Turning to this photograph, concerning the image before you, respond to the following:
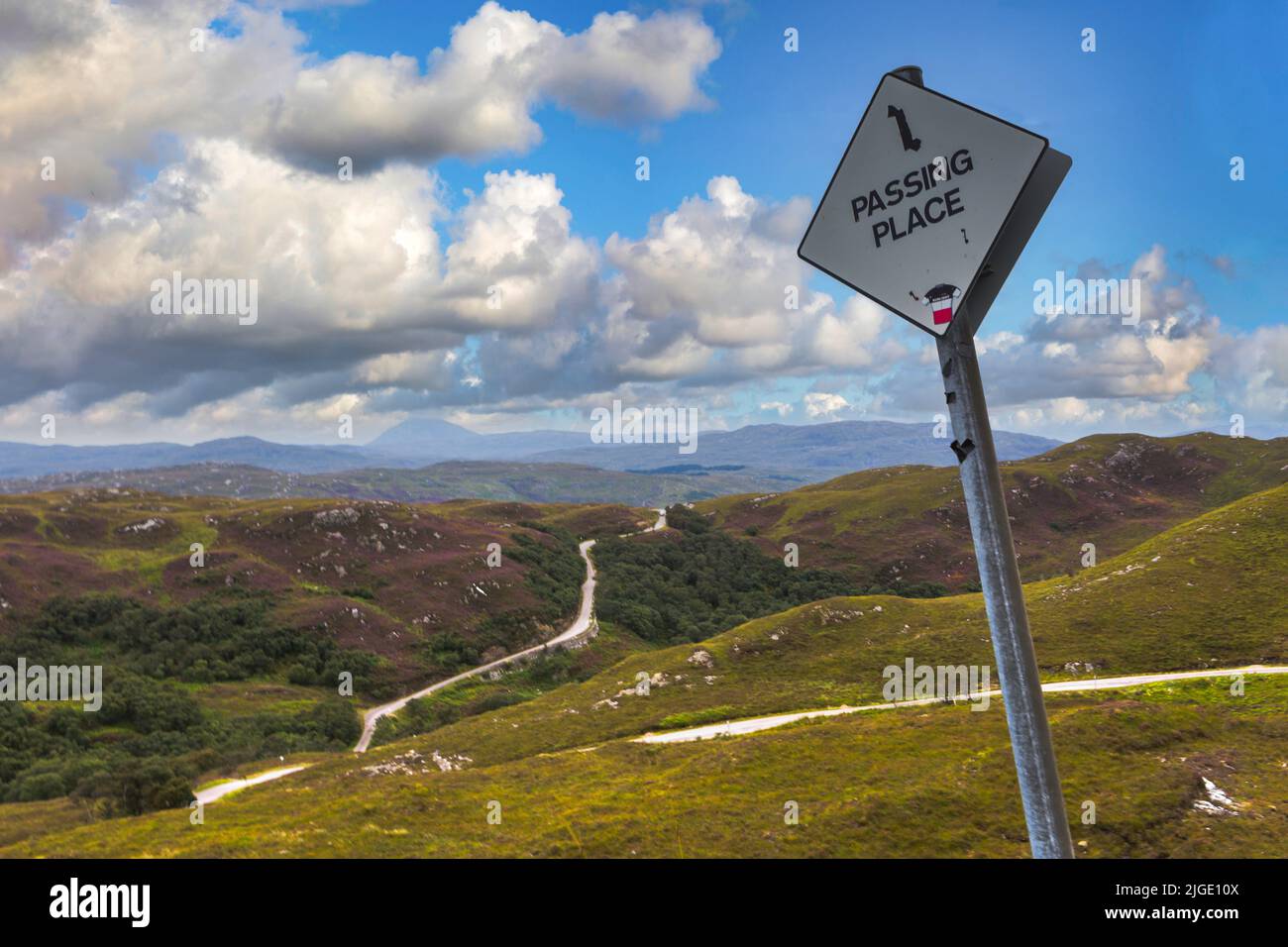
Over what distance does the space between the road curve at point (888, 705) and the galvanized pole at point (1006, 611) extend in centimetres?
3255

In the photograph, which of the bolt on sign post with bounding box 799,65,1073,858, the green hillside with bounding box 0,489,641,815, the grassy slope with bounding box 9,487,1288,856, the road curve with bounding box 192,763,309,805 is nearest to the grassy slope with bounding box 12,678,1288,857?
the grassy slope with bounding box 9,487,1288,856

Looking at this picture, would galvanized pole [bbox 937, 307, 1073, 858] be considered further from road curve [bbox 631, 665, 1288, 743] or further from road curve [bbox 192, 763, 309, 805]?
road curve [bbox 192, 763, 309, 805]

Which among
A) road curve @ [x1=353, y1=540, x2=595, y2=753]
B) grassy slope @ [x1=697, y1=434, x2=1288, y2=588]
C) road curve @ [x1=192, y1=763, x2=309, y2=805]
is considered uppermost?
grassy slope @ [x1=697, y1=434, x2=1288, y2=588]

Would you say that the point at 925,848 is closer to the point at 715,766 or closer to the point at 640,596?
the point at 715,766

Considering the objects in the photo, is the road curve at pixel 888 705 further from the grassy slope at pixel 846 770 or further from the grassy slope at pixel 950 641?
the grassy slope at pixel 846 770

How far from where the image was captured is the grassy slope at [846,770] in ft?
57.7

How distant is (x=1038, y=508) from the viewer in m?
137

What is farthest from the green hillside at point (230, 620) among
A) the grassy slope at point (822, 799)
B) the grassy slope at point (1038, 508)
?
the grassy slope at point (1038, 508)

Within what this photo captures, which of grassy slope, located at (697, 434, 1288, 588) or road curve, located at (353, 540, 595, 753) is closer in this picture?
road curve, located at (353, 540, 595, 753)

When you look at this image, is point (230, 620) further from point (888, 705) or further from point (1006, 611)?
point (1006, 611)

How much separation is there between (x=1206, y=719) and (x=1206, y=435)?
201644 millimetres

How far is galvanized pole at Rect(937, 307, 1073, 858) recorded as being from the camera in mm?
3406

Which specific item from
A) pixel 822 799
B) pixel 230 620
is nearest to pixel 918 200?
pixel 822 799
